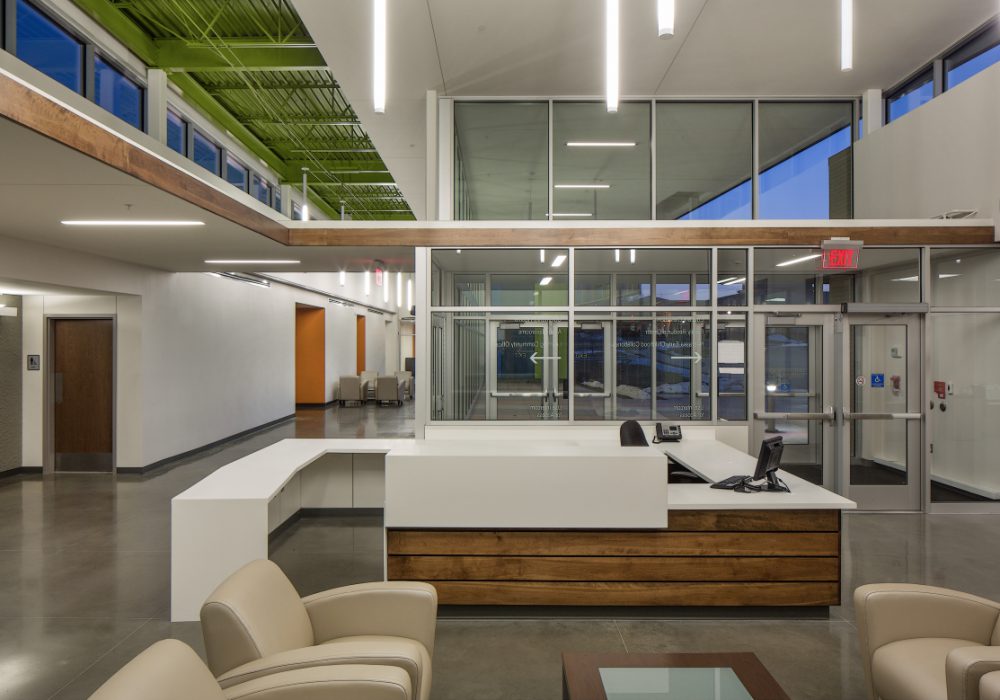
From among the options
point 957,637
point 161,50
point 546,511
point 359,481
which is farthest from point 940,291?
point 161,50

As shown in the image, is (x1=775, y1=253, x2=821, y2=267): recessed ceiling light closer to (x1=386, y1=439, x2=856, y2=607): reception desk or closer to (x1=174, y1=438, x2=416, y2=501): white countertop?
(x1=386, y1=439, x2=856, y2=607): reception desk

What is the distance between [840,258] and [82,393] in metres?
10.1

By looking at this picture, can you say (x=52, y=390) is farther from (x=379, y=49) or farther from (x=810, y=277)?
(x=810, y=277)

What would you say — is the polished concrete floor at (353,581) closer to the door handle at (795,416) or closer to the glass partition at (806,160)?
the door handle at (795,416)

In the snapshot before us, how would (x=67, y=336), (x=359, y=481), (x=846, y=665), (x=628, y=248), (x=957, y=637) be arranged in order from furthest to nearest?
(x=67, y=336)
(x=628, y=248)
(x=359, y=481)
(x=846, y=665)
(x=957, y=637)

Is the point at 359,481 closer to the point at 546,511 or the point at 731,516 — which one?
the point at 546,511

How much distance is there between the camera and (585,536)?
3.63 m

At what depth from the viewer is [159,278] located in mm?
8492

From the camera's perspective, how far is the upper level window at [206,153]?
9.24m

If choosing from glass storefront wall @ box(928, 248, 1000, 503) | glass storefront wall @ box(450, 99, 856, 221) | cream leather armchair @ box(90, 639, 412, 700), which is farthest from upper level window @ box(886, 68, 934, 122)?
cream leather armchair @ box(90, 639, 412, 700)

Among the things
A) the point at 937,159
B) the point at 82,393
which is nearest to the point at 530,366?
the point at 937,159

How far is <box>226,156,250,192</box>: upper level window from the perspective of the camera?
34.1ft

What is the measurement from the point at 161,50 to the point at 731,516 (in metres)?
8.89

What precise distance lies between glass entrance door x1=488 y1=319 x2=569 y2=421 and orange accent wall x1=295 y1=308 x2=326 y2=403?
10064mm
